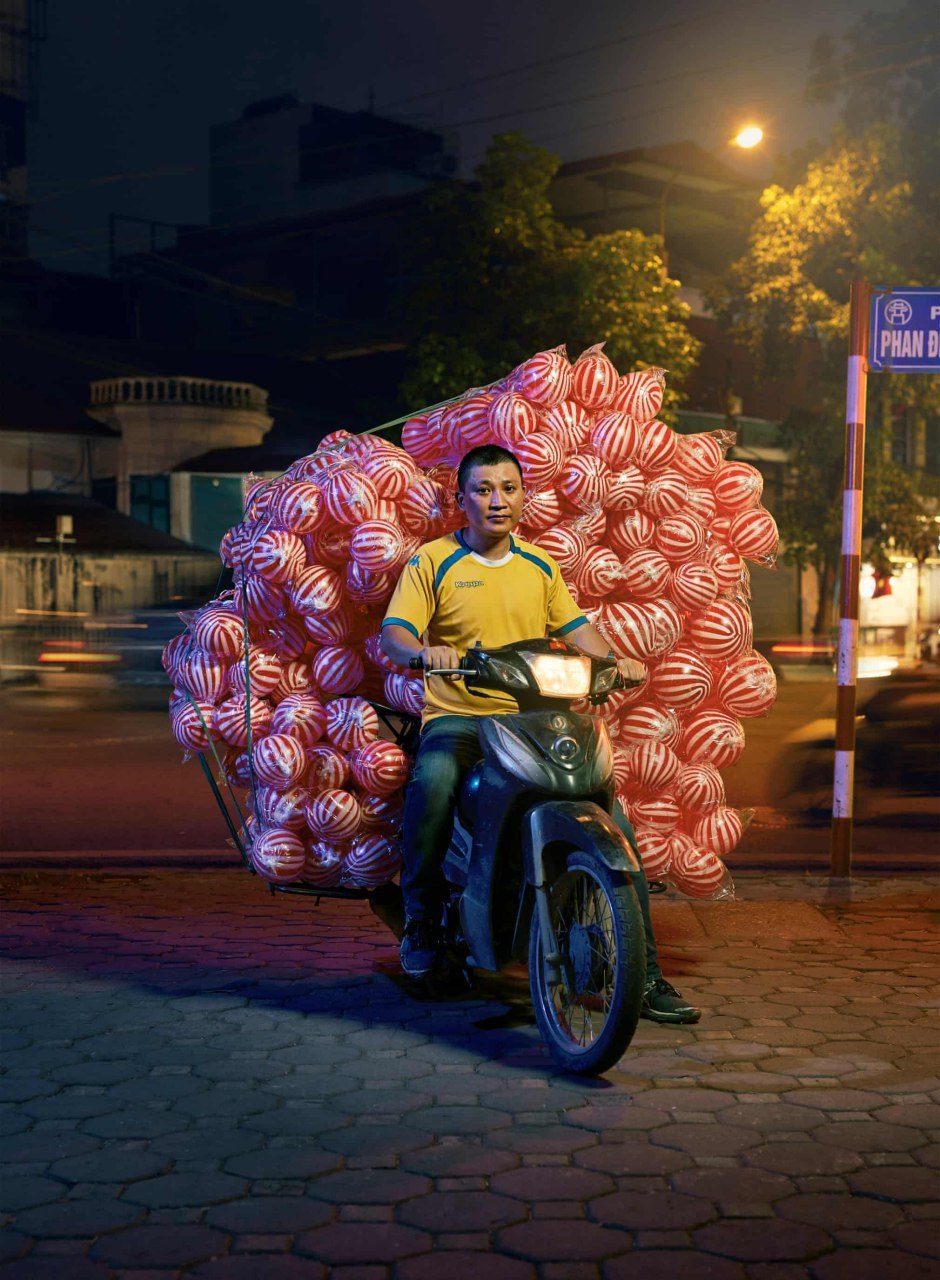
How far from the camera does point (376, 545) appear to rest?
6.07 metres

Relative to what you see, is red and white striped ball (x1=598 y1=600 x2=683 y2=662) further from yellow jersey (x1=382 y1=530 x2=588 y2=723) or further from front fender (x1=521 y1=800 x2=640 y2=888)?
front fender (x1=521 y1=800 x2=640 y2=888)

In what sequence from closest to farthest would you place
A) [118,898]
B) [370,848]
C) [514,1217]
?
[514,1217] → [370,848] → [118,898]

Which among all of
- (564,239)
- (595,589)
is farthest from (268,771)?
(564,239)

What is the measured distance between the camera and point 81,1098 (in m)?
Result: 4.68

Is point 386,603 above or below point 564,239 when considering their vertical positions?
below

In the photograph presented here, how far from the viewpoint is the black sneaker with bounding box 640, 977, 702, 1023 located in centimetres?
545

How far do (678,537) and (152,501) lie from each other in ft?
94.8

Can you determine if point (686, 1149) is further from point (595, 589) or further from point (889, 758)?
point (889, 758)

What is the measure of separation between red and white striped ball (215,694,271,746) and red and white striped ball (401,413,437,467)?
1.17 meters

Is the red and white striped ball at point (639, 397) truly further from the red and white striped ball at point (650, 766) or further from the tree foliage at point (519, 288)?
the tree foliage at point (519, 288)

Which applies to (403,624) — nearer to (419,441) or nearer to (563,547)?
(563,547)

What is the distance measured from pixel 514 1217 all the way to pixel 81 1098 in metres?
1.52

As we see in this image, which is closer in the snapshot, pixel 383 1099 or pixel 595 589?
pixel 383 1099

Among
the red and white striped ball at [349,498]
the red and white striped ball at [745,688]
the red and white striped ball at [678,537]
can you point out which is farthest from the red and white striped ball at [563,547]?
the red and white striped ball at [745,688]
